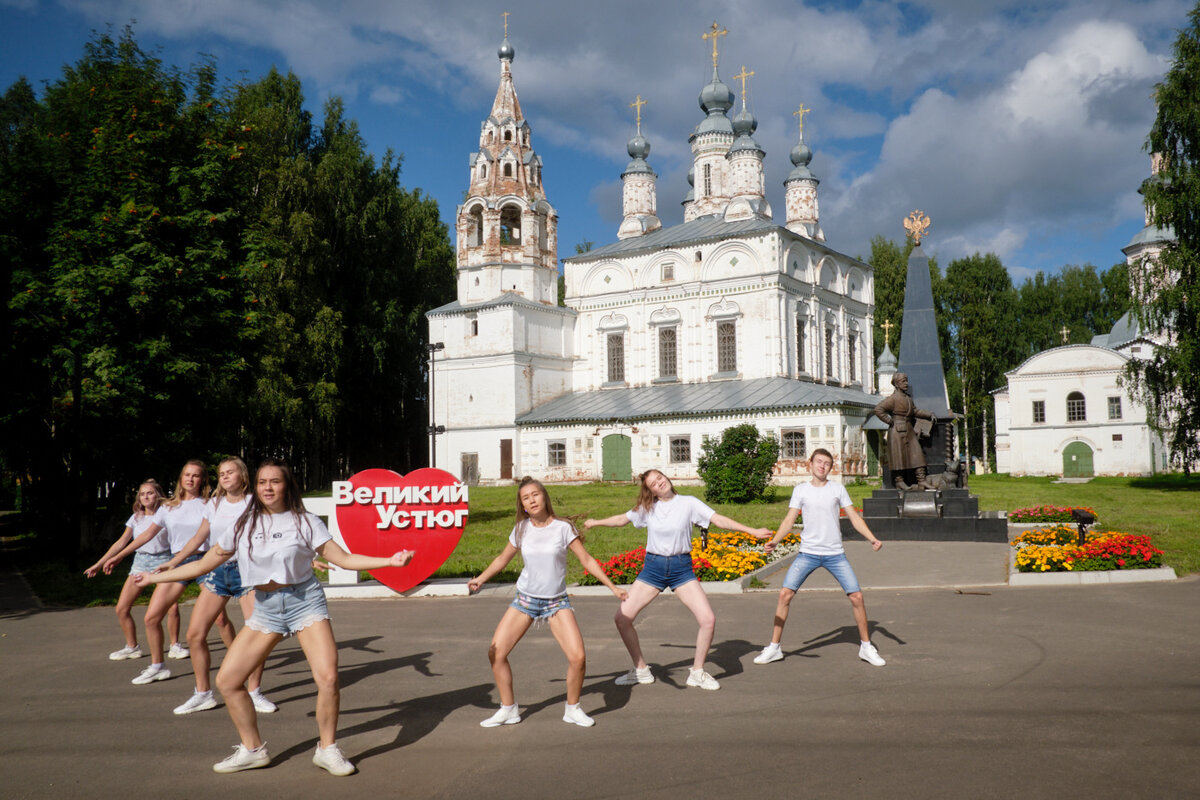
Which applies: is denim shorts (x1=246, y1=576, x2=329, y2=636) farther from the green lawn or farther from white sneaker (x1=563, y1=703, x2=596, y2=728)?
the green lawn

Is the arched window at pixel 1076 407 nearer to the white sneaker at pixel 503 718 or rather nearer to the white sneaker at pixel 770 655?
the white sneaker at pixel 770 655

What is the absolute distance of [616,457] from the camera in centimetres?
4203

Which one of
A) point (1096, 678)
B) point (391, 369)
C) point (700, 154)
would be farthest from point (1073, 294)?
point (1096, 678)

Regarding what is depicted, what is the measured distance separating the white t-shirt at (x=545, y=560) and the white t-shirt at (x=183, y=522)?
358cm

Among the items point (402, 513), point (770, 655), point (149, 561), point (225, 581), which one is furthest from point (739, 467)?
point (225, 581)

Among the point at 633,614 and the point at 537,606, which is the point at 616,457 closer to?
the point at 633,614

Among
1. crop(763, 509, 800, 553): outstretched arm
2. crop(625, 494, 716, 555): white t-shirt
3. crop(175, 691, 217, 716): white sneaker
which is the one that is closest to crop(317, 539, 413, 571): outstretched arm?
crop(175, 691, 217, 716): white sneaker

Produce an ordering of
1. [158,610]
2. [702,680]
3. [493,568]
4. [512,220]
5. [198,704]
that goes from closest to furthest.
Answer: [493,568] < [198,704] < [702,680] < [158,610] < [512,220]

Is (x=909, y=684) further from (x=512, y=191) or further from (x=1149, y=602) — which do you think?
(x=512, y=191)

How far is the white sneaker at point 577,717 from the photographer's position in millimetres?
6211

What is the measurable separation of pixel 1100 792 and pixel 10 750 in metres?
6.55

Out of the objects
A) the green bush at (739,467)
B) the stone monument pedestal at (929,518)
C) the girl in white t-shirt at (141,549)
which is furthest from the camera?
the green bush at (739,467)

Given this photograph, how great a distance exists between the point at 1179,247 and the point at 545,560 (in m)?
32.2

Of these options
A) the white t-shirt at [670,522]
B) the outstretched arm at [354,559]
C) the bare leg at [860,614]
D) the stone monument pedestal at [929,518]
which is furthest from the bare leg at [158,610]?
the stone monument pedestal at [929,518]
